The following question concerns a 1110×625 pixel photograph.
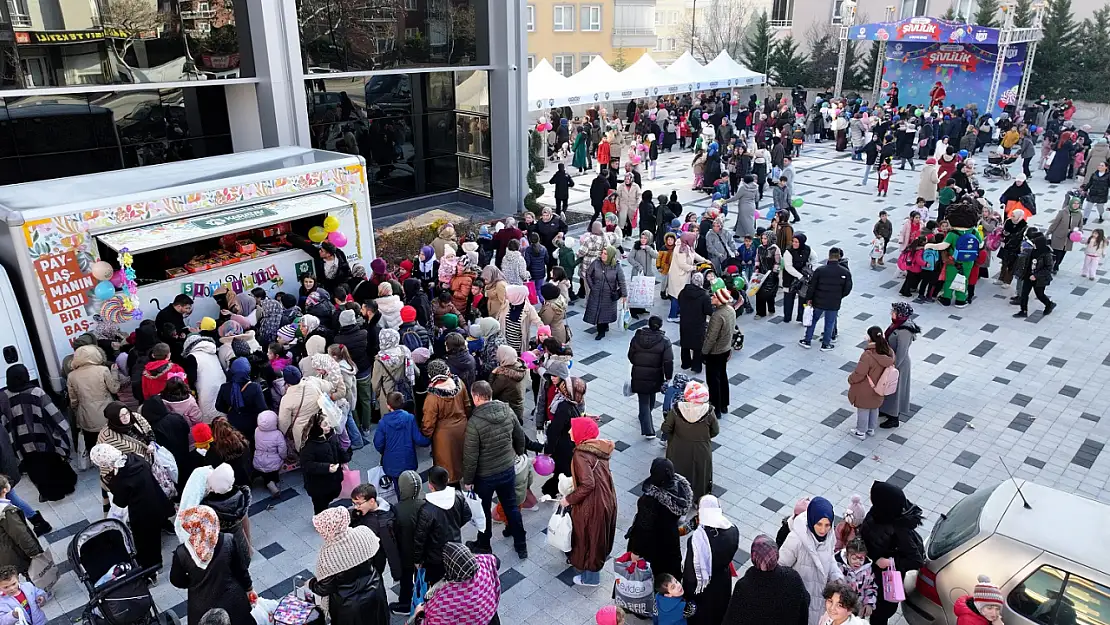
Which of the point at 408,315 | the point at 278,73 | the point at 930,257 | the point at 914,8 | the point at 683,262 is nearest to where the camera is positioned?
the point at 408,315

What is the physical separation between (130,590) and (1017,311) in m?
12.9

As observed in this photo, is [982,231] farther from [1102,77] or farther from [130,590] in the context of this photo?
[1102,77]

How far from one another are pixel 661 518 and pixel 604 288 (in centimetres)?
574

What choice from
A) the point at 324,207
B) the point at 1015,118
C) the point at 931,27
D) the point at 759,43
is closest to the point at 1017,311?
the point at 324,207

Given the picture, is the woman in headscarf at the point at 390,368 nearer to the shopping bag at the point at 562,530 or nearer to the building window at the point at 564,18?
the shopping bag at the point at 562,530

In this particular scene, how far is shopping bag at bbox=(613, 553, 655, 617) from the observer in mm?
5652

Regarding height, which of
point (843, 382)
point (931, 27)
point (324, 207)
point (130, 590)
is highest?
point (931, 27)

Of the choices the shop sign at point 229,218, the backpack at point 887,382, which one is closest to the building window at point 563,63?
the shop sign at point 229,218

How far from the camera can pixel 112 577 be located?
5.38 meters

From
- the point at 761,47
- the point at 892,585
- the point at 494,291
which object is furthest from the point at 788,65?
the point at 892,585

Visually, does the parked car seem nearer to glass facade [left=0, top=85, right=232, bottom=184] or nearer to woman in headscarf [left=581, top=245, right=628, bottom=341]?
woman in headscarf [left=581, top=245, right=628, bottom=341]

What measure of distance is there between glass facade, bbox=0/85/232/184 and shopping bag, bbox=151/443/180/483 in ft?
27.8

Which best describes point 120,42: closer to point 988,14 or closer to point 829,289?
point 829,289

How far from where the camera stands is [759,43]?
38.8m
